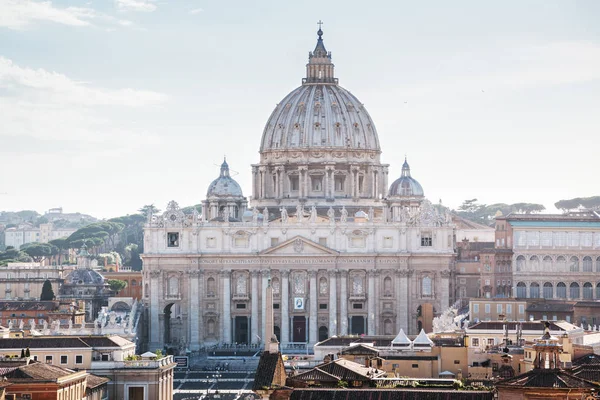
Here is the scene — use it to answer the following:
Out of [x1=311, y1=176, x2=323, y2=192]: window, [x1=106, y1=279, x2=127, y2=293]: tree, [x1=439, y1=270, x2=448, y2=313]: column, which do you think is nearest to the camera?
[x1=439, y1=270, x2=448, y2=313]: column

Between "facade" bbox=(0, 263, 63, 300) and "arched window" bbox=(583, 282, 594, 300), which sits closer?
"arched window" bbox=(583, 282, 594, 300)

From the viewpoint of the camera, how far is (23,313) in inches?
6329

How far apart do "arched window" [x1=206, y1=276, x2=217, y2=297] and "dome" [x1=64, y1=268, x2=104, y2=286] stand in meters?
23.3

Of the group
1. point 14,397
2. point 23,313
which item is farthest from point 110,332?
point 14,397

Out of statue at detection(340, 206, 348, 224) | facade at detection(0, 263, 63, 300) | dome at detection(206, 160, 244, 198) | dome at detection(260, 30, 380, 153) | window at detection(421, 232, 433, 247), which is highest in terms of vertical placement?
dome at detection(260, 30, 380, 153)

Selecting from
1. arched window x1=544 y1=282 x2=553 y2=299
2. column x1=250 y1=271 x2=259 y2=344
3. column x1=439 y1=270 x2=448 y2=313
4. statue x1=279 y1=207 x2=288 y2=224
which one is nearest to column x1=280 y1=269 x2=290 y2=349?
column x1=250 y1=271 x2=259 y2=344

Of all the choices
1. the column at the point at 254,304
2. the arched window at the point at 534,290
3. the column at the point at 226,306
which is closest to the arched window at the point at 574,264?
the arched window at the point at 534,290

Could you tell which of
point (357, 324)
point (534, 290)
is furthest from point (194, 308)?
point (534, 290)

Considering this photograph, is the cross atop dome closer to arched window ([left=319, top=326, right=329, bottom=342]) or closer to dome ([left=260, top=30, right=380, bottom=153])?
dome ([left=260, top=30, right=380, bottom=153])

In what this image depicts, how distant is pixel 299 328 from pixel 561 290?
20805 millimetres

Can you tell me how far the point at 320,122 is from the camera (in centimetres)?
18412

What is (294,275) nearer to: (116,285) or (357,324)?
(357,324)

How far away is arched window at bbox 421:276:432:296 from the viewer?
161875mm

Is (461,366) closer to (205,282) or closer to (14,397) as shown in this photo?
(14,397)
